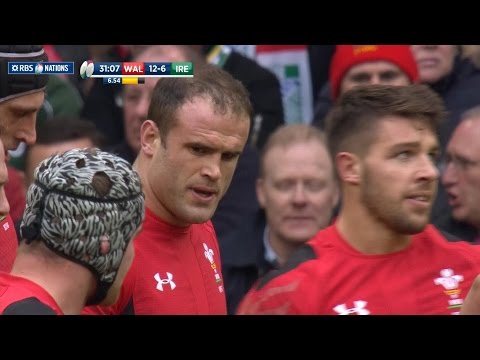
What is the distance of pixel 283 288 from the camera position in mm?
A: 3723

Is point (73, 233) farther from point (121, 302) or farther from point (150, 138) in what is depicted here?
point (150, 138)

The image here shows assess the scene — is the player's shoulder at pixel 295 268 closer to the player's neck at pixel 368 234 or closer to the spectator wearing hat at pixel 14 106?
the player's neck at pixel 368 234

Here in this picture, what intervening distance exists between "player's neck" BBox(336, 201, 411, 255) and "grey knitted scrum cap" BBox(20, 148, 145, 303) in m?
0.93

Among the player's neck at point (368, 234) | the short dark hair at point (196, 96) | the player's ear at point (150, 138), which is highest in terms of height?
the short dark hair at point (196, 96)

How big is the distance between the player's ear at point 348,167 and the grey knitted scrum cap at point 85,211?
969mm

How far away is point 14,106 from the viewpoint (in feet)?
13.6

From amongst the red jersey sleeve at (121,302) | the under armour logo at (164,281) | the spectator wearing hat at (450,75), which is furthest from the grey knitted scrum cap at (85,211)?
the spectator wearing hat at (450,75)

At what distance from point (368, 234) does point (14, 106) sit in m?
1.31

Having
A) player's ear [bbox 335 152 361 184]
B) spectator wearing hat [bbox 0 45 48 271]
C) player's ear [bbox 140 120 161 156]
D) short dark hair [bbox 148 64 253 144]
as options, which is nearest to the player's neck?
player's ear [bbox 335 152 361 184]

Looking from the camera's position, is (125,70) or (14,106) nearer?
(14,106)

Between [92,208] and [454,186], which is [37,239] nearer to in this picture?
[92,208]

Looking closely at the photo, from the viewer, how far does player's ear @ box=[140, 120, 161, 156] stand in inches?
161

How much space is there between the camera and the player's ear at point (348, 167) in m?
4.02

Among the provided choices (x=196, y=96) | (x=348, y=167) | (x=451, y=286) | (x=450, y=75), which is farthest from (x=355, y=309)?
(x=450, y=75)
